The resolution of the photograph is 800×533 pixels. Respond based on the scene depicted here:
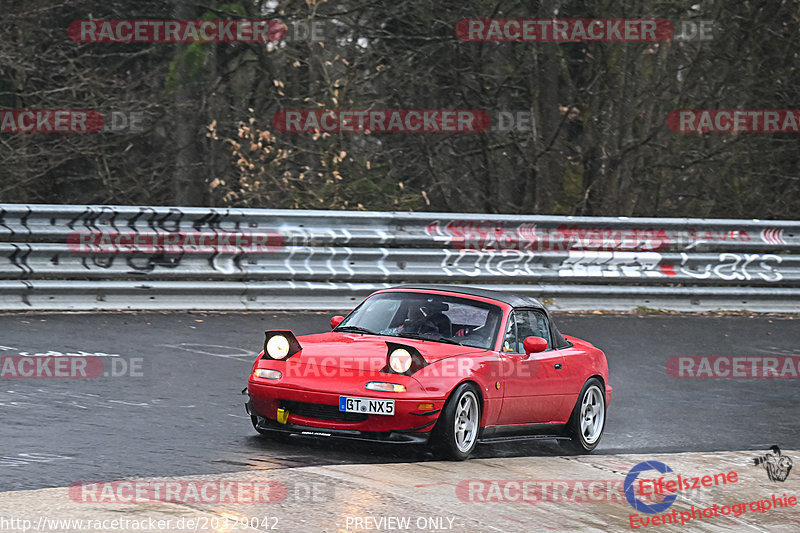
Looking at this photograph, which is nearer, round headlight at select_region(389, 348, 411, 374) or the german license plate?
the german license plate

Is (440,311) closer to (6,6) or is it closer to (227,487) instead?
(227,487)

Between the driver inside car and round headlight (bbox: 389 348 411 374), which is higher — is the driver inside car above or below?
above

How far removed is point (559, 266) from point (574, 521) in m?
10.2

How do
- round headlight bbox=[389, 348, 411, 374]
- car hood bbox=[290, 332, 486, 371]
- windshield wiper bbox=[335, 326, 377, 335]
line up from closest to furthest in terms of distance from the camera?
round headlight bbox=[389, 348, 411, 374]
car hood bbox=[290, 332, 486, 371]
windshield wiper bbox=[335, 326, 377, 335]

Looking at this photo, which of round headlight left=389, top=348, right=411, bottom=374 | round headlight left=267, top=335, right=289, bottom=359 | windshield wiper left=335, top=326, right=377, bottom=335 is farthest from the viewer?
windshield wiper left=335, top=326, right=377, bottom=335

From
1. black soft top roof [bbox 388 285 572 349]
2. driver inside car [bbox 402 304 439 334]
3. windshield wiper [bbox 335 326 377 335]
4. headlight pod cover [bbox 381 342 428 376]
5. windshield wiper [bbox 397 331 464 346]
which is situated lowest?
headlight pod cover [bbox 381 342 428 376]

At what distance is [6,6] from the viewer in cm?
1933

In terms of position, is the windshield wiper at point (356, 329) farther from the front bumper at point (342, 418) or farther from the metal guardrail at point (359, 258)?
the metal guardrail at point (359, 258)

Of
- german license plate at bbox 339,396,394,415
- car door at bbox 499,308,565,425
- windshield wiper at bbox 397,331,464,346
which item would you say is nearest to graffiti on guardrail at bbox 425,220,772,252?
car door at bbox 499,308,565,425

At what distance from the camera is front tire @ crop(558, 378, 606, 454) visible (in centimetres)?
945

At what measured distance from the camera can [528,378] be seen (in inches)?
354

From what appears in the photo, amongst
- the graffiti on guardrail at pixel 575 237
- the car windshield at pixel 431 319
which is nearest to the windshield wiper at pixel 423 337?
the car windshield at pixel 431 319

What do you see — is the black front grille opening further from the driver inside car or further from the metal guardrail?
the metal guardrail

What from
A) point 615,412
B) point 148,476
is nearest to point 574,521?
point 148,476
